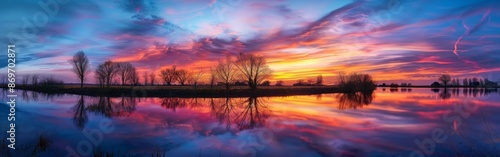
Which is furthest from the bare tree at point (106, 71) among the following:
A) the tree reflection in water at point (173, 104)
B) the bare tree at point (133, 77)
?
the tree reflection in water at point (173, 104)

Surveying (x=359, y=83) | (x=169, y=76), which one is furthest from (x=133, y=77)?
A: (x=359, y=83)

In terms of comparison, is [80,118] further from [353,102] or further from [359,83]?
[359,83]

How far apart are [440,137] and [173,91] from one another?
43.0 meters

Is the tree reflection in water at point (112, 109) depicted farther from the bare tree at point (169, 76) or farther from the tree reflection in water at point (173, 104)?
the bare tree at point (169, 76)

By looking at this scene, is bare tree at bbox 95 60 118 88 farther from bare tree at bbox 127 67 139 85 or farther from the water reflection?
the water reflection

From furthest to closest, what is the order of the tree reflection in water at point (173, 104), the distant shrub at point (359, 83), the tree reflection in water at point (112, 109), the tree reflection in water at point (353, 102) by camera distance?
the distant shrub at point (359, 83) < the tree reflection in water at point (353, 102) < the tree reflection in water at point (173, 104) < the tree reflection in water at point (112, 109)


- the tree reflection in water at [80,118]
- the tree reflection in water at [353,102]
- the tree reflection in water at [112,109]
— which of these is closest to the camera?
the tree reflection in water at [80,118]

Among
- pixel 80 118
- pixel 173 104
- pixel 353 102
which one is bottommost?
pixel 353 102

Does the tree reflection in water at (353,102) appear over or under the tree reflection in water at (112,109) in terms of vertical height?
under

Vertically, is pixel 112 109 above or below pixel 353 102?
above

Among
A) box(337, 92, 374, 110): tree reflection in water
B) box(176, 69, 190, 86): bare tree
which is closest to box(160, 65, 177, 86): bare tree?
box(176, 69, 190, 86): bare tree

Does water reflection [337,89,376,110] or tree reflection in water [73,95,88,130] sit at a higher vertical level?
tree reflection in water [73,95,88,130]

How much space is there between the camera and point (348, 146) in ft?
38.0

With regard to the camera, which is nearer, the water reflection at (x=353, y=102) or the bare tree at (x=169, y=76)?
the water reflection at (x=353, y=102)
